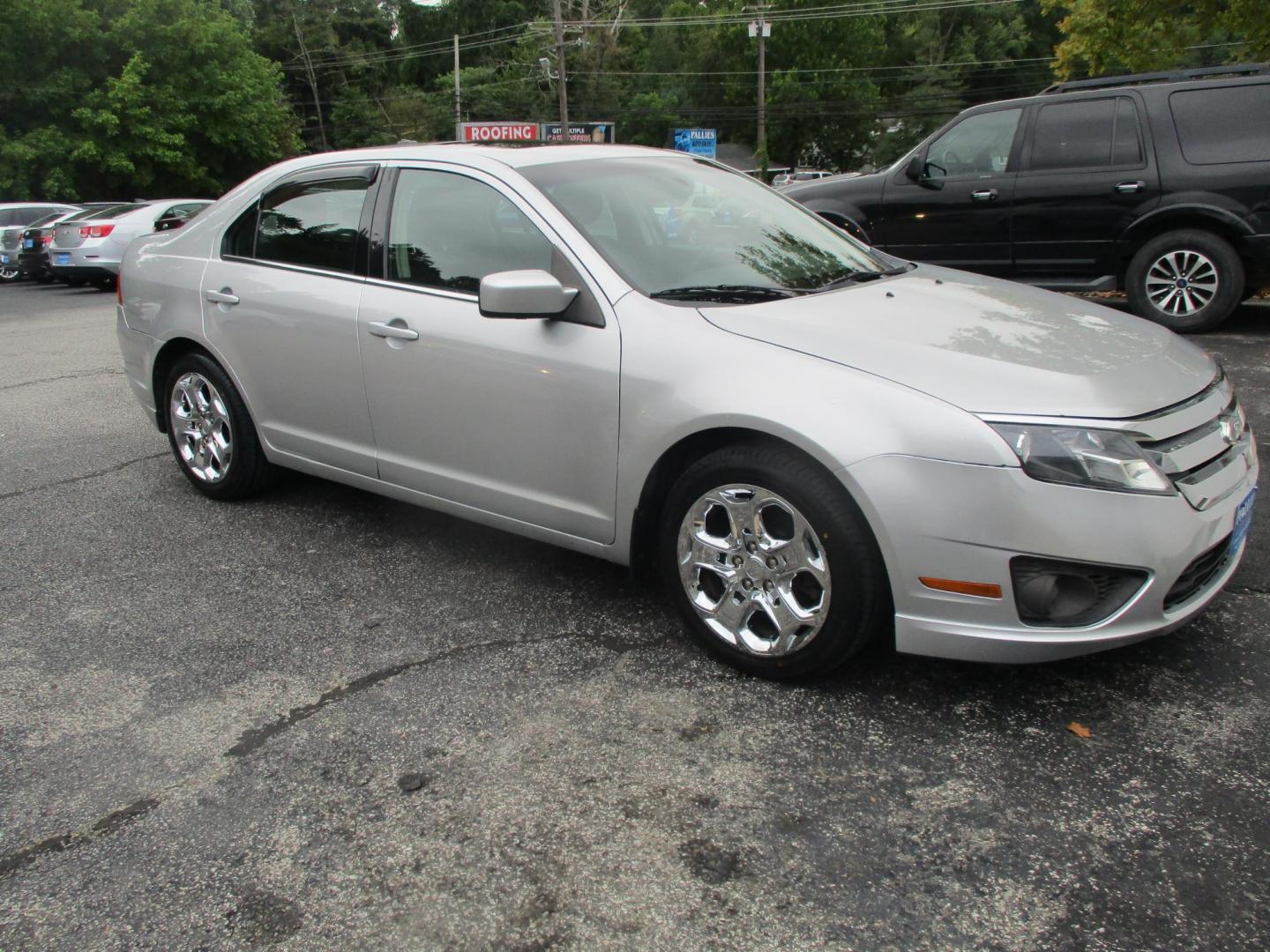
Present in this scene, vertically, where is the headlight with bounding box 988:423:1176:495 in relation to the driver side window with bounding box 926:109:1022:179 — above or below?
below

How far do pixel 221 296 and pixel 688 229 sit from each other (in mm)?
2185

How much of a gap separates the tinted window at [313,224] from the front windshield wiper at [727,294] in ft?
4.78

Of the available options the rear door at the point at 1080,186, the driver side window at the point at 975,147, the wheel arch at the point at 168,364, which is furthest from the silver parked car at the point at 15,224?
the rear door at the point at 1080,186

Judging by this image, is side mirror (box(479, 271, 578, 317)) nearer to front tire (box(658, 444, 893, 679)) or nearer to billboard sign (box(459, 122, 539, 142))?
front tire (box(658, 444, 893, 679))

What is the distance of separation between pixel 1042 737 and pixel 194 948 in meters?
A: 2.12

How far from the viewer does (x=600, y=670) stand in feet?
10.6

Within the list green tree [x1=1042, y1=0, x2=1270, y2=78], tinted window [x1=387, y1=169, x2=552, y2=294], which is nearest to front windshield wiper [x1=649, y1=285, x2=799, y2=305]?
tinted window [x1=387, y1=169, x2=552, y2=294]

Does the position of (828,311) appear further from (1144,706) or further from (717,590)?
(1144,706)

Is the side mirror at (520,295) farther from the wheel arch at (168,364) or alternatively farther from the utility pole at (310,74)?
the utility pole at (310,74)

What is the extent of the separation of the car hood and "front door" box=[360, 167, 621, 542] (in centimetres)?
52

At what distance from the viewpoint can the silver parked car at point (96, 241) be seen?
16.5 metres

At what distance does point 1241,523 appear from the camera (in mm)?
3000

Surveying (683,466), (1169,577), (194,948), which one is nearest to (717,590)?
(683,466)

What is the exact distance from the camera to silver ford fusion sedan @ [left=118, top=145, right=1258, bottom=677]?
8.75 feet
